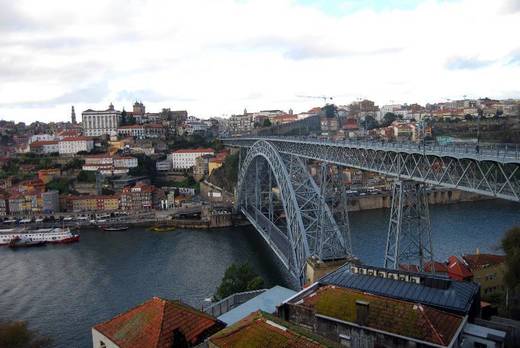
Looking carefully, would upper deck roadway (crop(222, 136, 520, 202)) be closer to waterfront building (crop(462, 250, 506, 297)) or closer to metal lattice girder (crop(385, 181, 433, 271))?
metal lattice girder (crop(385, 181, 433, 271))

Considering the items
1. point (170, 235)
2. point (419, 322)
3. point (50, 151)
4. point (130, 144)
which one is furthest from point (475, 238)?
point (50, 151)

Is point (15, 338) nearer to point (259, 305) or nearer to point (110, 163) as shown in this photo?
point (259, 305)

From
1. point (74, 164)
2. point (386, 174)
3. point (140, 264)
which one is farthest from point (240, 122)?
point (386, 174)

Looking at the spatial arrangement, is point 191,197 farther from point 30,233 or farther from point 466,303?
point 466,303

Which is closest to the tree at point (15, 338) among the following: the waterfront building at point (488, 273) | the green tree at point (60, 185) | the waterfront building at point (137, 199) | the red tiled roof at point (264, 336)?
the red tiled roof at point (264, 336)

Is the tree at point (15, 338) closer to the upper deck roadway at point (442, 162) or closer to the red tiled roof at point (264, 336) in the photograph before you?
the red tiled roof at point (264, 336)

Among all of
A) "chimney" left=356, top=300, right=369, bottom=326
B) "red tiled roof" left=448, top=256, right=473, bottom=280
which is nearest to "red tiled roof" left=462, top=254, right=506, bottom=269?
"red tiled roof" left=448, top=256, right=473, bottom=280
